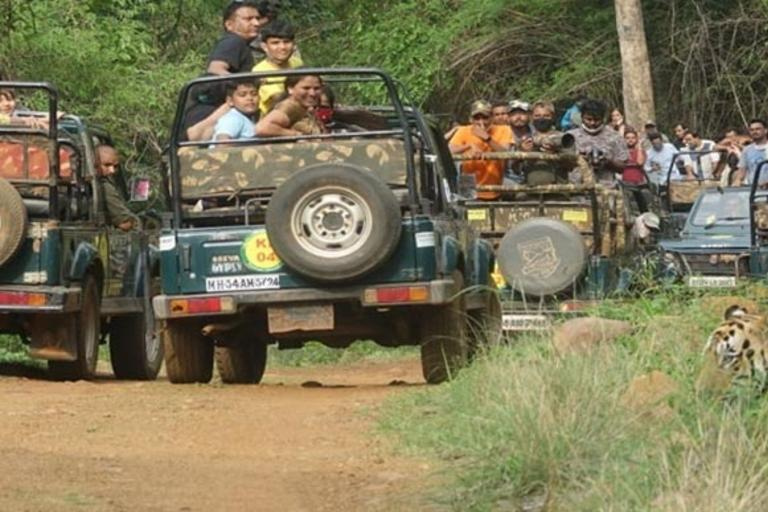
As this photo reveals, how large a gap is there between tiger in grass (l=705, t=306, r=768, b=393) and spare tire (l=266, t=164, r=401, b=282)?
3.45 metres

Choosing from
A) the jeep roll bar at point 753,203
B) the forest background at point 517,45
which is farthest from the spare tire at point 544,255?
the forest background at point 517,45

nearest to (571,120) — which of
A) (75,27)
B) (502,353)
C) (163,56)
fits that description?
(75,27)

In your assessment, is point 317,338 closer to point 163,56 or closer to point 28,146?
point 28,146

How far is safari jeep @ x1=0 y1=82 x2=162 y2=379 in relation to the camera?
1384 centimetres

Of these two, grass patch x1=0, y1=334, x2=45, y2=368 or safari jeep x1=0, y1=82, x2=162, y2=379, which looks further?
grass patch x1=0, y1=334, x2=45, y2=368

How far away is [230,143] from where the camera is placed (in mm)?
13227

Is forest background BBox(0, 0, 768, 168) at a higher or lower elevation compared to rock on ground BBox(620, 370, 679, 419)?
higher

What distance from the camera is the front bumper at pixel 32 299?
1382 centimetres

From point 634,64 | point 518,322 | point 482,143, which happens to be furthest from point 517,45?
point 518,322

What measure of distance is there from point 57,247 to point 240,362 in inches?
53.9

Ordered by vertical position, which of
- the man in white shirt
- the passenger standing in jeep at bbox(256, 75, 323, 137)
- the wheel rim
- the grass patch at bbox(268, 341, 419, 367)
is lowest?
the grass patch at bbox(268, 341, 419, 367)

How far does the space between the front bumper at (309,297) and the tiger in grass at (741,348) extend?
3.54 metres

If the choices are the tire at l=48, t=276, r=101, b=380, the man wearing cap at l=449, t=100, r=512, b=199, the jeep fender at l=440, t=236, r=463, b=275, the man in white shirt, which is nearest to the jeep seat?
the jeep fender at l=440, t=236, r=463, b=275

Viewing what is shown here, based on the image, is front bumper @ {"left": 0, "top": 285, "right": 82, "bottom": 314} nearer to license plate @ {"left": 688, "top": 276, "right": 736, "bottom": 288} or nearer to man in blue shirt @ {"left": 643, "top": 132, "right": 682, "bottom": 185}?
license plate @ {"left": 688, "top": 276, "right": 736, "bottom": 288}
